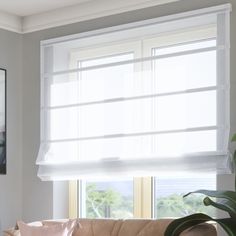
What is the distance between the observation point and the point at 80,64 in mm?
4988

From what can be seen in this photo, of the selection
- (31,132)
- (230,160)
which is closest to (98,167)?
(31,132)

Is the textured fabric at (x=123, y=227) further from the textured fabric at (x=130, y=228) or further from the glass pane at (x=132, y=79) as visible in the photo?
the glass pane at (x=132, y=79)

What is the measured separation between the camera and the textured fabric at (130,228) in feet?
12.4

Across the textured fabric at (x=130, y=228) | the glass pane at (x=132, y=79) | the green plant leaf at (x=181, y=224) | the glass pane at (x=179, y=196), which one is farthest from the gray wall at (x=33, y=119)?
the green plant leaf at (x=181, y=224)

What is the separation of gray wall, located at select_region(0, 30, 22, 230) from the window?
10.7 inches

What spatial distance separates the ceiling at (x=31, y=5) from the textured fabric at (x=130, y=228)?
5.59ft

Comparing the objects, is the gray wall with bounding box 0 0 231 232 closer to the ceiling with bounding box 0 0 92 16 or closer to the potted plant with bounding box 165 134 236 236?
the ceiling with bounding box 0 0 92 16

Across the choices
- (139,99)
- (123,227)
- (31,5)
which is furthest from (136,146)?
(31,5)

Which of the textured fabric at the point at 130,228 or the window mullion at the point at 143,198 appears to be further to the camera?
the window mullion at the point at 143,198

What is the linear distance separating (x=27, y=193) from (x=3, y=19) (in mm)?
1476

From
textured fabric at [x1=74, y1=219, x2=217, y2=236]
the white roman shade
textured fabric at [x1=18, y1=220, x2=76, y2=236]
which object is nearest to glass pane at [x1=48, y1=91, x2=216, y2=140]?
the white roman shade

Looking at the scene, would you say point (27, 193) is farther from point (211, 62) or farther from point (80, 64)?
point (211, 62)

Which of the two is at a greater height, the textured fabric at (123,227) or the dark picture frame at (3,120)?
the dark picture frame at (3,120)

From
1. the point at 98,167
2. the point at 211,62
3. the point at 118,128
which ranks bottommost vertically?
the point at 98,167
